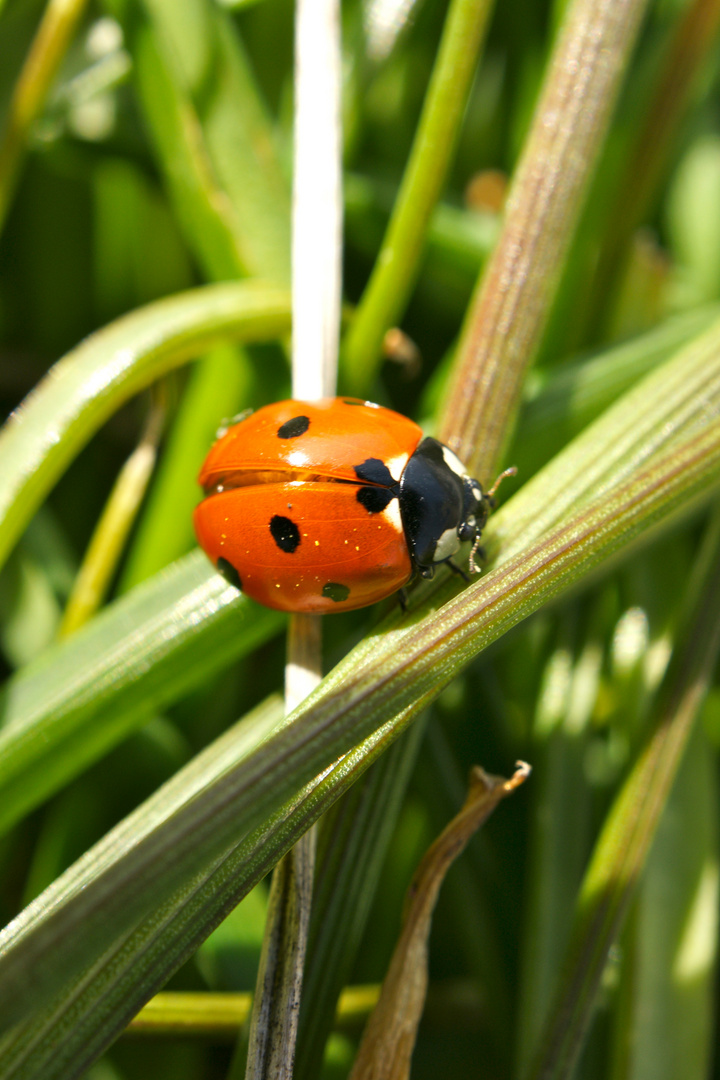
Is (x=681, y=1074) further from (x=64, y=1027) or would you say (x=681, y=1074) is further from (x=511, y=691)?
(x=64, y=1027)

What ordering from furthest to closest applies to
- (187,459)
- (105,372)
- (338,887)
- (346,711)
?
(187,459)
(105,372)
(338,887)
(346,711)

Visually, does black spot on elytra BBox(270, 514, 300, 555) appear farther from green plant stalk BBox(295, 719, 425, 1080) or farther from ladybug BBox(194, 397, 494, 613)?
green plant stalk BBox(295, 719, 425, 1080)

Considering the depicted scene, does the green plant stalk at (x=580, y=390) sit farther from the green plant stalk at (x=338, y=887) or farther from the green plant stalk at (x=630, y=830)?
the green plant stalk at (x=338, y=887)

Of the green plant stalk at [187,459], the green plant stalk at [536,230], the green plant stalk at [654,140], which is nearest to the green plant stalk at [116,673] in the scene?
the green plant stalk at [187,459]

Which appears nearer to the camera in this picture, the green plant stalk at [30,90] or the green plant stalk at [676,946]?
the green plant stalk at [676,946]

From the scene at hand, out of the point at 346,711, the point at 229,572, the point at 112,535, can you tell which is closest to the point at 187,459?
the point at 112,535

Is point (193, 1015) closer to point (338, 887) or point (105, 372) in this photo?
point (338, 887)

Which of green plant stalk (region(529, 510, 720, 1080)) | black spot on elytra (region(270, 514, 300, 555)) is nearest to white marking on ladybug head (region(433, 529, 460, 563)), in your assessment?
black spot on elytra (region(270, 514, 300, 555))
